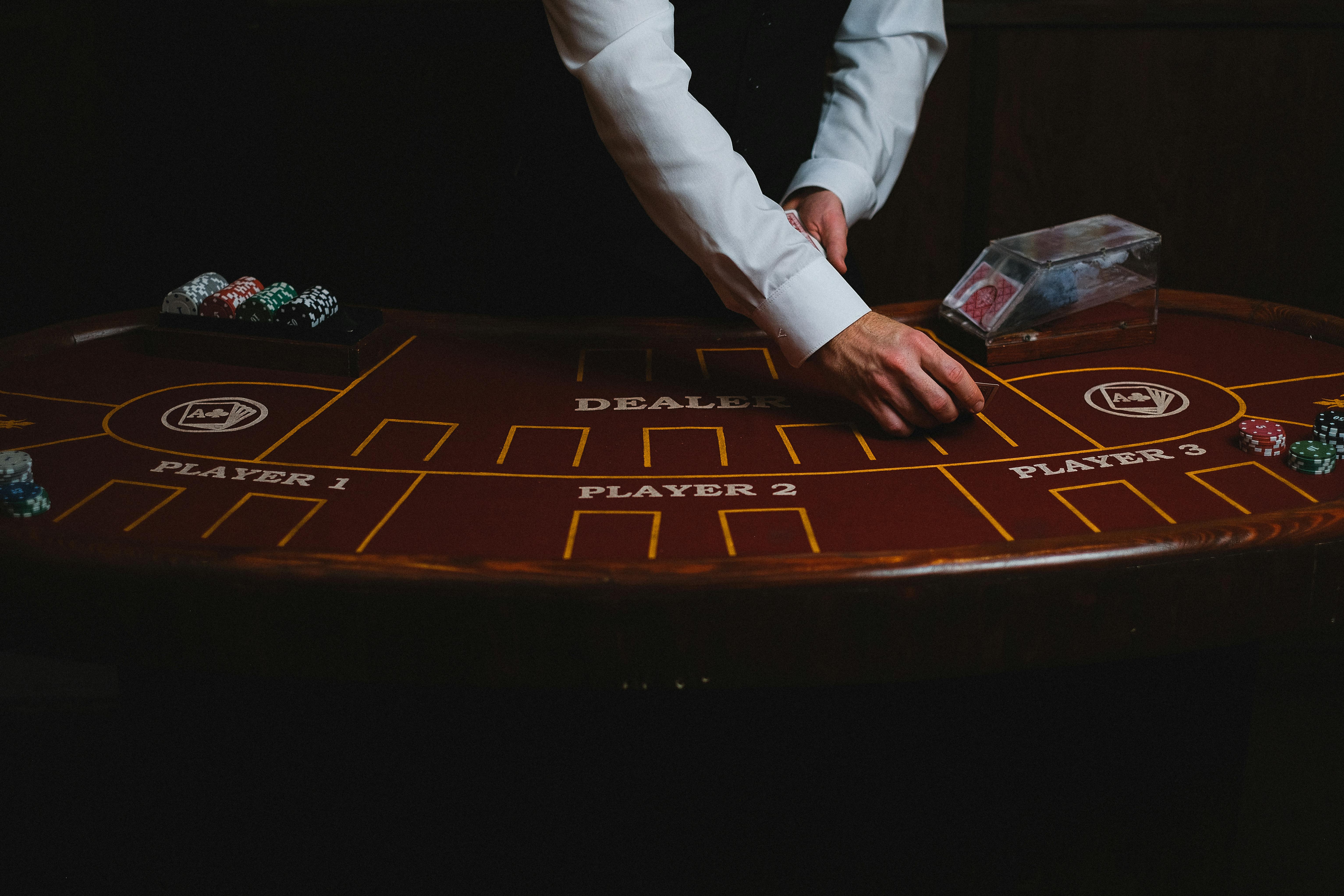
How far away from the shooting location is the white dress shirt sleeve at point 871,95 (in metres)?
2.08

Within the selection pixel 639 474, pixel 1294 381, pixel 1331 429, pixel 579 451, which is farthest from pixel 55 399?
pixel 1294 381

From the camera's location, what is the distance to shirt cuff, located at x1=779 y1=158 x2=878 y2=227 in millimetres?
2035

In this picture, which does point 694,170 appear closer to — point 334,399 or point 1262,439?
point 334,399

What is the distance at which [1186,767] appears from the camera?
1.48 m

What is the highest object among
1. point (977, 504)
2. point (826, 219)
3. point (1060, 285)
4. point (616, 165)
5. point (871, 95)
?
point (871, 95)

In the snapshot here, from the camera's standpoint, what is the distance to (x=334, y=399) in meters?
1.56

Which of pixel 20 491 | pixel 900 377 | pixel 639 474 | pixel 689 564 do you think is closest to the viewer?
pixel 689 564

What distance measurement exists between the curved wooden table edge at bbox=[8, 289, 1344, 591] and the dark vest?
988 mm

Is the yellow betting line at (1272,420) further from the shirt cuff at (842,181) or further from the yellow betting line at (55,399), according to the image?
the yellow betting line at (55,399)

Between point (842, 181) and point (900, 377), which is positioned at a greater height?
point (842, 181)

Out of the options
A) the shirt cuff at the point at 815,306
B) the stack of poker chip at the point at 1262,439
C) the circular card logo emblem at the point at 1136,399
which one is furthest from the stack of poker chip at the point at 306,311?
the stack of poker chip at the point at 1262,439

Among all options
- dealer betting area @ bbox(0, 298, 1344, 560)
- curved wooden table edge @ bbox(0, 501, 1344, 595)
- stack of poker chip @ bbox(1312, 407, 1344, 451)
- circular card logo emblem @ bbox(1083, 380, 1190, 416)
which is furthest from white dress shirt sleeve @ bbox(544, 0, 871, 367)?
stack of poker chip @ bbox(1312, 407, 1344, 451)

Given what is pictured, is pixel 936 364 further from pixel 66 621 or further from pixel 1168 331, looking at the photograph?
pixel 66 621

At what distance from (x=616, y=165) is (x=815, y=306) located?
0.62 metres
